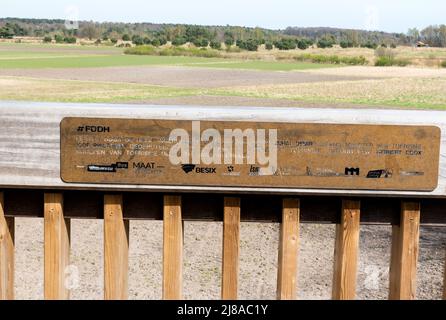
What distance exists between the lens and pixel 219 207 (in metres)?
2.14

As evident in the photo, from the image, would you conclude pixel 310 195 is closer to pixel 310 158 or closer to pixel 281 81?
pixel 310 158

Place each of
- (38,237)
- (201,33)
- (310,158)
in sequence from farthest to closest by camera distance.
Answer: (201,33), (38,237), (310,158)

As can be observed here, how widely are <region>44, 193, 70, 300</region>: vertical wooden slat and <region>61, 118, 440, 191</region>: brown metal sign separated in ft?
0.54

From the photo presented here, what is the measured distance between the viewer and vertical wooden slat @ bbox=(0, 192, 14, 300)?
216 centimetres

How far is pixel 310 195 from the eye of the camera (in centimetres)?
206

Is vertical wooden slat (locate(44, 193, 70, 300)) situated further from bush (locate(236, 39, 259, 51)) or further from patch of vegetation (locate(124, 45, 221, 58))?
bush (locate(236, 39, 259, 51))

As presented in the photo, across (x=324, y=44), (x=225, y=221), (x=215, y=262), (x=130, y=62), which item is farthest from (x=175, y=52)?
(x=225, y=221)

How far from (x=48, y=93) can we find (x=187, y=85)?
542 inches

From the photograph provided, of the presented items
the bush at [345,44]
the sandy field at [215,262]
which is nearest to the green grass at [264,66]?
the sandy field at [215,262]

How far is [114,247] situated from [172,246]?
0.17 metres

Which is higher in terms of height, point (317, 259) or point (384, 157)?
point (384, 157)

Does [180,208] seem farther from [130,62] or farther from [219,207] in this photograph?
[130,62]

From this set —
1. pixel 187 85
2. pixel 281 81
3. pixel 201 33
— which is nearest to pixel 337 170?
pixel 187 85

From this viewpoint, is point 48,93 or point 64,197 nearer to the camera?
point 64,197
